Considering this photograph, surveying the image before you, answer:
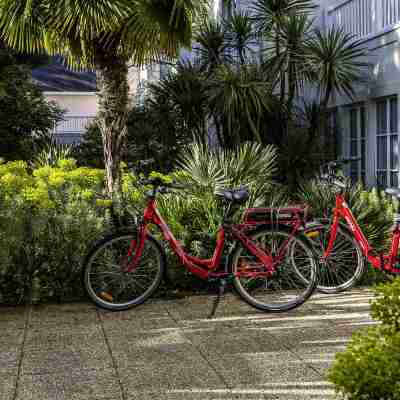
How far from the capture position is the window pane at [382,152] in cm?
1327

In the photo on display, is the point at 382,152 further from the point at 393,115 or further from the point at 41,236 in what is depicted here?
the point at 41,236

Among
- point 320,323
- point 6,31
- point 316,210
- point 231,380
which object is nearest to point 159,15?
point 6,31

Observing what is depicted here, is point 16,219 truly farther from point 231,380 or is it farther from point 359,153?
point 359,153

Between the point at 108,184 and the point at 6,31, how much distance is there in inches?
97.1

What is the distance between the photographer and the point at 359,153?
14.2m

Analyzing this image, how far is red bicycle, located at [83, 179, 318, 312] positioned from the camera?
687 cm

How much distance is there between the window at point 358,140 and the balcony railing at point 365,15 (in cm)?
135

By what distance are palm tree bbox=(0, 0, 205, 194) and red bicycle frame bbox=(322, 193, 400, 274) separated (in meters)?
2.75

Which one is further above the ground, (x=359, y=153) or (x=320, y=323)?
(x=359, y=153)

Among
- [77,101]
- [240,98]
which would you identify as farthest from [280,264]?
[77,101]

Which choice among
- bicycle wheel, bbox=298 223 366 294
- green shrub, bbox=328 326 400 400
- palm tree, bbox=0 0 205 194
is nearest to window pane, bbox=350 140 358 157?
palm tree, bbox=0 0 205 194

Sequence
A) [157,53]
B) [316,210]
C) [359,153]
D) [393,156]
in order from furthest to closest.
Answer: [359,153]
[393,156]
[157,53]
[316,210]

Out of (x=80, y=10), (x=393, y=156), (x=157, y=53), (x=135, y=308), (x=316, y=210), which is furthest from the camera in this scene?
(x=393, y=156)

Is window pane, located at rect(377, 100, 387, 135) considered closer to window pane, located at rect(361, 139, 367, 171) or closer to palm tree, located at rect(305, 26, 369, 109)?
palm tree, located at rect(305, 26, 369, 109)
